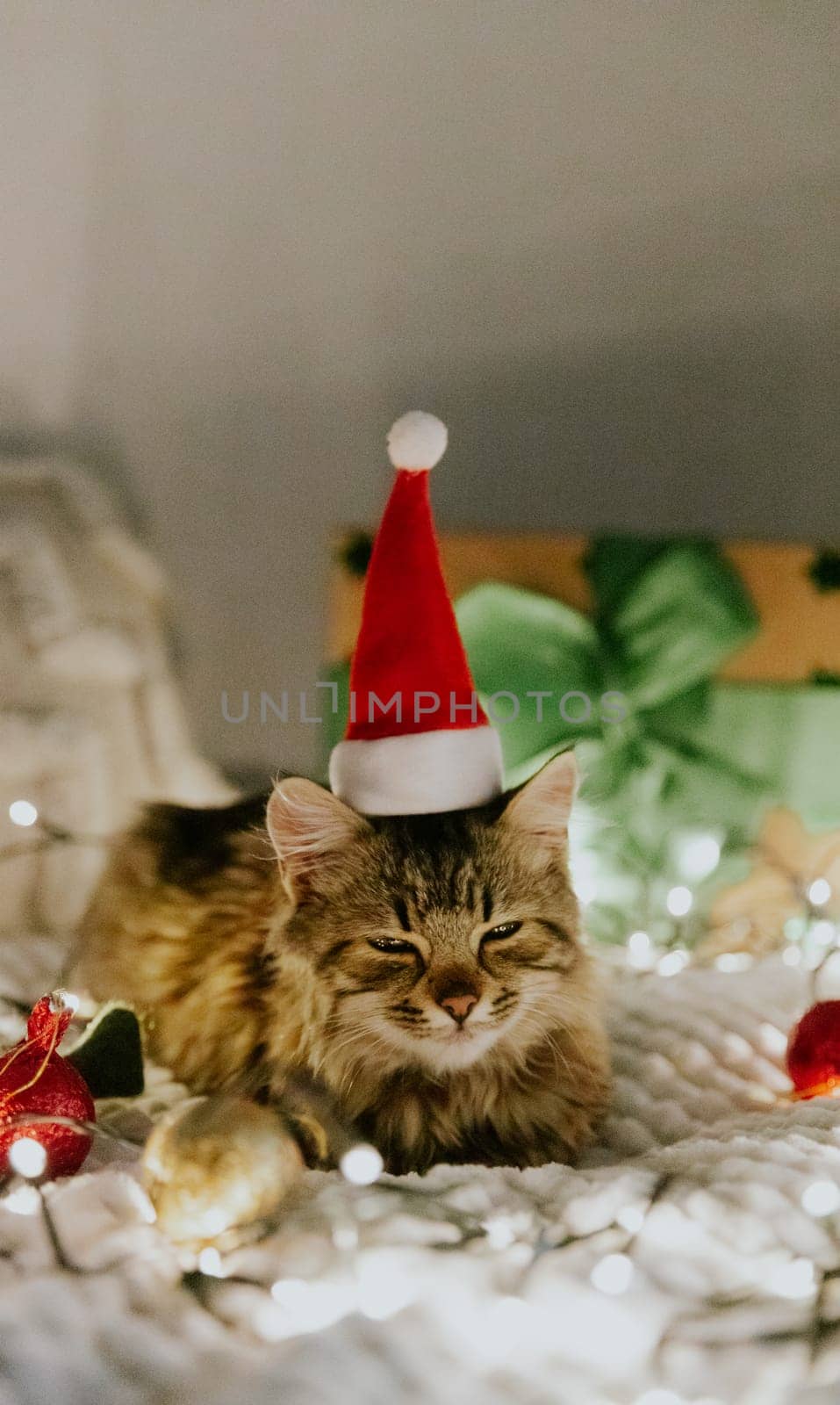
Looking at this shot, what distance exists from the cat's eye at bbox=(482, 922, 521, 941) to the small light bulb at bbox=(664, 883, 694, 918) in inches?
20.1

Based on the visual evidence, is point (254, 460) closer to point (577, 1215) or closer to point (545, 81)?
point (545, 81)

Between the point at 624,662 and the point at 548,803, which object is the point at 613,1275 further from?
the point at 624,662

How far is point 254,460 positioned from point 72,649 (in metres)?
0.35

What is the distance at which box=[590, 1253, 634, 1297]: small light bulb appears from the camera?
71 cm

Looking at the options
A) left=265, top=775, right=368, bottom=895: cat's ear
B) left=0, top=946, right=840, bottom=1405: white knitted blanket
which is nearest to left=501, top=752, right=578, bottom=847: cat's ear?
left=265, top=775, right=368, bottom=895: cat's ear

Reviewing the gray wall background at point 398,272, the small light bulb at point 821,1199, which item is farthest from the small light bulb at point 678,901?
the small light bulb at point 821,1199

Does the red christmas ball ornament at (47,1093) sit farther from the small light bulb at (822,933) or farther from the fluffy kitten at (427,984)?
the small light bulb at (822,933)

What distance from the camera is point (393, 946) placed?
91cm

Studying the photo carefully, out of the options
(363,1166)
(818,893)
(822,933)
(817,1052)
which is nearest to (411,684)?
(363,1166)

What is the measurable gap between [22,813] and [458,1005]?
2.50 feet

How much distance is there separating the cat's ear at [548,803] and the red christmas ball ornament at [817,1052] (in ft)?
0.96

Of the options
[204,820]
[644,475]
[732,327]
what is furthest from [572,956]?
[732,327]

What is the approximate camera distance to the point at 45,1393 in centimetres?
66

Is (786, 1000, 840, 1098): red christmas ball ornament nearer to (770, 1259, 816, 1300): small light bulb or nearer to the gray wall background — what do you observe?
(770, 1259, 816, 1300): small light bulb
